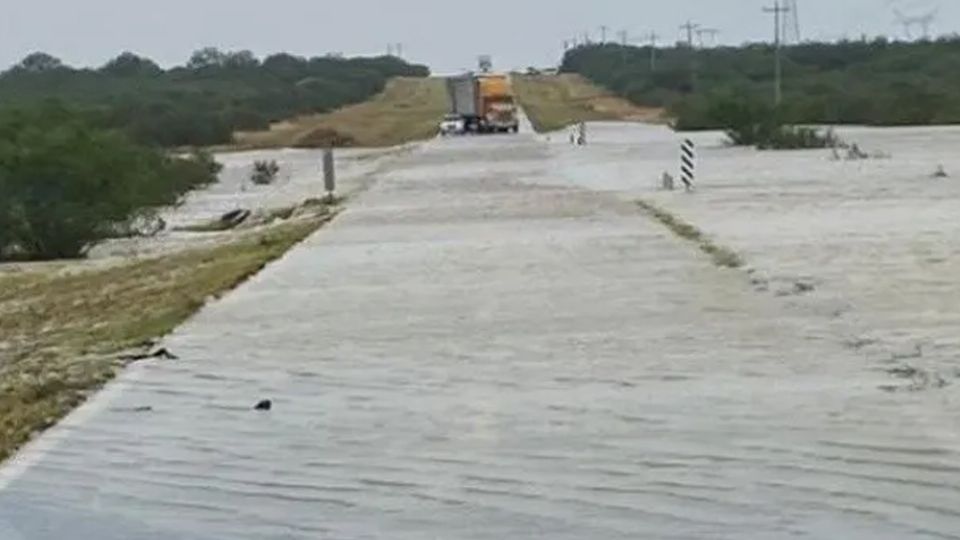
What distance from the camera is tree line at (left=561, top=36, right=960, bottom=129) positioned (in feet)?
336

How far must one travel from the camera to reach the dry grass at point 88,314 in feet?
49.9

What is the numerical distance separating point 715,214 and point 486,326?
62.4 feet

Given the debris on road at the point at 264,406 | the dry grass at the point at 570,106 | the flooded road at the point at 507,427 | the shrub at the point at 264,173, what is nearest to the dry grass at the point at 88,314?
the flooded road at the point at 507,427

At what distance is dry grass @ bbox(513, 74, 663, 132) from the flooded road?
86645 millimetres

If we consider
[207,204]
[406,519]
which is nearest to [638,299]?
[406,519]

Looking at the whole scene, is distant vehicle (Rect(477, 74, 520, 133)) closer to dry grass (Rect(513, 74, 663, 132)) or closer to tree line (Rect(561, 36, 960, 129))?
dry grass (Rect(513, 74, 663, 132))

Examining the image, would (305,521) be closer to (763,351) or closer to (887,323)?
(763,351)

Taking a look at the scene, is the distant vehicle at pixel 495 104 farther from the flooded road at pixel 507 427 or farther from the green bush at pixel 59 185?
the flooded road at pixel 507 427

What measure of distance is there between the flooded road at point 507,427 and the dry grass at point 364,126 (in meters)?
82.2

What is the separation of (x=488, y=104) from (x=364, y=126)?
23.8 meters

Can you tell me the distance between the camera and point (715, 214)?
123 ft

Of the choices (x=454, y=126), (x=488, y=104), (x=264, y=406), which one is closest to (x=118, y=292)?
(x=264, y=406)

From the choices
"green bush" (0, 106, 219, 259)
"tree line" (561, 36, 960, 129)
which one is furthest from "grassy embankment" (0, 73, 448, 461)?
"tree line" (561, 36, 960, 129)

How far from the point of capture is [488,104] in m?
103
